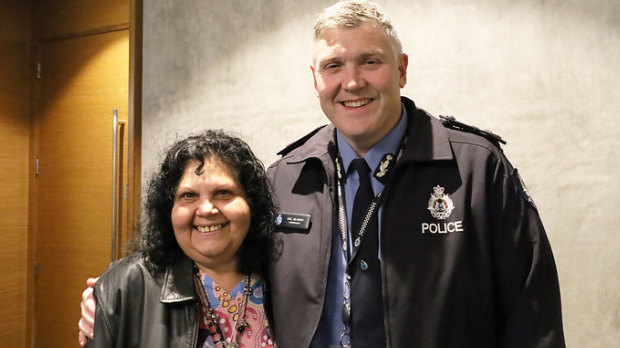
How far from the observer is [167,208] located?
151cm

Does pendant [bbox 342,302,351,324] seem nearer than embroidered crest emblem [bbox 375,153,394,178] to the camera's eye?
Yes

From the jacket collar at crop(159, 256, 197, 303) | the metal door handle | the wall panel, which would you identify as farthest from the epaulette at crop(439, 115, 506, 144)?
the wall panel

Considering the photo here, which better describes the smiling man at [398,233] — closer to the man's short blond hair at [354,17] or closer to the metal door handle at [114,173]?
the man's short blond hair at [354,17]

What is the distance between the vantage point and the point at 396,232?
4.72 ft

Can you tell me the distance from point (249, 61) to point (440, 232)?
62.4 inches

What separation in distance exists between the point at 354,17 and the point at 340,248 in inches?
24.8

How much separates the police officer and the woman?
9 cm

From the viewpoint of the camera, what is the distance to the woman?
136 cm

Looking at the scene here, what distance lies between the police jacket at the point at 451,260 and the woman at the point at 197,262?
5.0 inches

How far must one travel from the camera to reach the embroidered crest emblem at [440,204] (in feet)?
4.68

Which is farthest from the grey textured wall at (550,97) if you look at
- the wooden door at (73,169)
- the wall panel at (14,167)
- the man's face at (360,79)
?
the wall panel at (14,167)

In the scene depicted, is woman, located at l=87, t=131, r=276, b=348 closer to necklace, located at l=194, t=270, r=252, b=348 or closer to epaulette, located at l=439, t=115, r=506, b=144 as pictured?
necklace, located at l=194, t=270, r=252, b=348

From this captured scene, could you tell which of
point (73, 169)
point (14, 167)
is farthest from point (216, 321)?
point (14, 167)

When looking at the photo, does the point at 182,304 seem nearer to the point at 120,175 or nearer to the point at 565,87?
the point at 565,87
